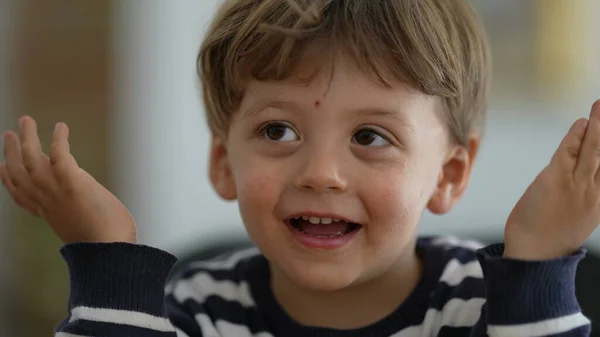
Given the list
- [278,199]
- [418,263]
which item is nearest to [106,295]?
[278,199]

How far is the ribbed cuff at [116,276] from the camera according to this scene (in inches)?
42.2

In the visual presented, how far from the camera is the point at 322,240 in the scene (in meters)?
1.09

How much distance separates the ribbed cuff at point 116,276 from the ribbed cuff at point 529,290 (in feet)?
1.34

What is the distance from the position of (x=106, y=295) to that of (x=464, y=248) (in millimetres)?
527

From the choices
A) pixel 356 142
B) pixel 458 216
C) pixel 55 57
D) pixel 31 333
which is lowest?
pixel 31 333

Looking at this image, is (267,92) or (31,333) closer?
(267,92)

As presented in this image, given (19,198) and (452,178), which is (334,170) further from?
(19,198)

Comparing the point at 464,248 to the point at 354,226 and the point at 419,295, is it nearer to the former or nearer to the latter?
the point at 419,295

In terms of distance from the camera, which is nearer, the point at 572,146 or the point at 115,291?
the point at 572,146

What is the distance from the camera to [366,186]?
1.08 meters

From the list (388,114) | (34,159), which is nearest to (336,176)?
(388,114)

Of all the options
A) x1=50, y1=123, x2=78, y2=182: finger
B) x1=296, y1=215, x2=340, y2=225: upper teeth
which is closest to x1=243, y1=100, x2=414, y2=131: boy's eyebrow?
x1=296, y1=215, x2=340, y2=225: upper teeth

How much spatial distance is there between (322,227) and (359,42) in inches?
9.1

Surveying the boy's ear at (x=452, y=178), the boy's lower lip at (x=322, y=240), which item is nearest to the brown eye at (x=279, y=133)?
the boy's lower lip at (x=322, y=240)
